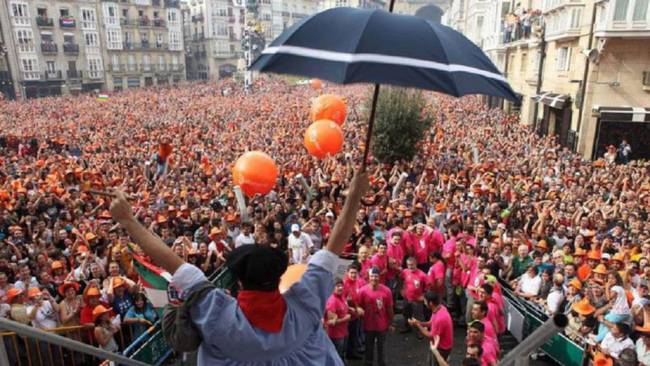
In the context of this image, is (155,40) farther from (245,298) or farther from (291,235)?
(245,298)

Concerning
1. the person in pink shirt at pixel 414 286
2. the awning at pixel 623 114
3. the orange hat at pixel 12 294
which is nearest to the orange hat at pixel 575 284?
the person in pink shirt at pixel 414 286

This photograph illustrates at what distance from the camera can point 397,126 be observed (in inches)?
671

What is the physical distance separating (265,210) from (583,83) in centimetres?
1556

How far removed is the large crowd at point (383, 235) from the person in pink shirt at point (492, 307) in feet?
0.07

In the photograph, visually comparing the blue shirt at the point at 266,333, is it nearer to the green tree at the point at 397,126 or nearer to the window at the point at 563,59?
the green tree at the point at 397,126

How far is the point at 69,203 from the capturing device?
35.6 feet

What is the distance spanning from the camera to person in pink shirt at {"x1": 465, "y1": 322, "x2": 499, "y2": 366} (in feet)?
15.0

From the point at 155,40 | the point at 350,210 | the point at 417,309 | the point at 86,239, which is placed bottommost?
the point at 417,309

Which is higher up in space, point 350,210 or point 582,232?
point 350,210

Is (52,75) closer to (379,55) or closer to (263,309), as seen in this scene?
(379,55)

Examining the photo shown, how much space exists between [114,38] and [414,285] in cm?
6081

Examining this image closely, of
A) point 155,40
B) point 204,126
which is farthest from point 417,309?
point 155,40

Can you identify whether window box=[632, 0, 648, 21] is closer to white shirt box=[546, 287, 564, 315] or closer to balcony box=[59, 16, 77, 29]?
white shirt box=[546, 287, 564, 315]

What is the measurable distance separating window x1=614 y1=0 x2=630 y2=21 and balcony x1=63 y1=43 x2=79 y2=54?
174 ft
